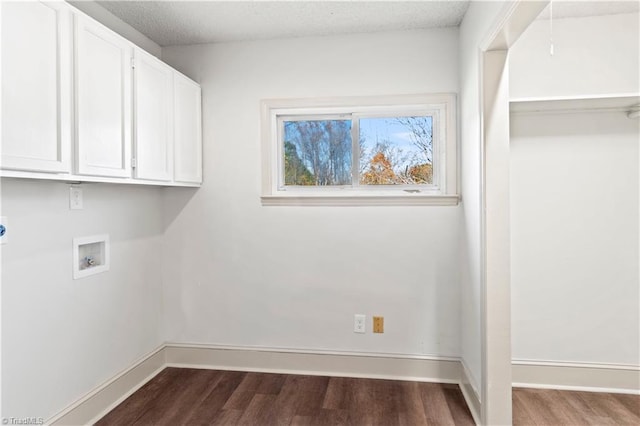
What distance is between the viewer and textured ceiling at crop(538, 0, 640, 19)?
89.4 inches

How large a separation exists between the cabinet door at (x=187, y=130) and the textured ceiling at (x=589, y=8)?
A: 93.8 inches

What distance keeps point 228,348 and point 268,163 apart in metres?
1.45

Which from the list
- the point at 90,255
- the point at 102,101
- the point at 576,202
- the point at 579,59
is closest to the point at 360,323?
the point at 576,202

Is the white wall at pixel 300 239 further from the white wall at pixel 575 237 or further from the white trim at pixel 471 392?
the white wall at pixel 575 237

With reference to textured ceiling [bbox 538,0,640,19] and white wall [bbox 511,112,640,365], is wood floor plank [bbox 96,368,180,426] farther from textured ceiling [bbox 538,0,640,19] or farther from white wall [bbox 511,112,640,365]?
textured ceiling [bbox 538,0,640,19]

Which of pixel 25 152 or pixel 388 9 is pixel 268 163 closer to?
pixel 388 9

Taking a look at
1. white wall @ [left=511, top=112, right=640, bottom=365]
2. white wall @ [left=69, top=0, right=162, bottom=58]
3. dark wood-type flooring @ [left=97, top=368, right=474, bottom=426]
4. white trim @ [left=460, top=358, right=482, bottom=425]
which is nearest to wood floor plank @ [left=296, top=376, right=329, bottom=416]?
dark wood-type flooring @ [left=97, top=368, right=474, bottom=426]

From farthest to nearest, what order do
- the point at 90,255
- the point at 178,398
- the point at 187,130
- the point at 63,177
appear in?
1. the point at 187,130
2. the point at 178,398
3. the point at 90,255
4. the point at 63,177

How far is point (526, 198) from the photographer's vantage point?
258 centimetres

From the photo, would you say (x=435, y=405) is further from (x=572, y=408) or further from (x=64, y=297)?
(x=64, y=297)

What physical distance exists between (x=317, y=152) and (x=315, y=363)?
1.59m

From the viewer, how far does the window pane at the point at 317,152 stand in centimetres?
292

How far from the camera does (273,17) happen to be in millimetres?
2527

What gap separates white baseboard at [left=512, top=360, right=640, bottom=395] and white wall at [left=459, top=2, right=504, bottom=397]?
439 millimetres
